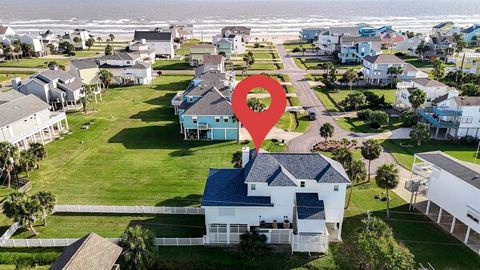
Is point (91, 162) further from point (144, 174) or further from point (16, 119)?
point (16, 119)

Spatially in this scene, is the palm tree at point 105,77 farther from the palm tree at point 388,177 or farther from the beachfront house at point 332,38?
the beachfront house at point 332,38

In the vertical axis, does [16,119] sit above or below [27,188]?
above

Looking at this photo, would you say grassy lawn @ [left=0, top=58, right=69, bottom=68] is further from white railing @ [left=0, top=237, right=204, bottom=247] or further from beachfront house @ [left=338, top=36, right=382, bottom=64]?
white railing @ [left=0, top=237, right=204, bottom=247]

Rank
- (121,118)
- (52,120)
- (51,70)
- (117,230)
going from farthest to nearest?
(51,70), (121,118), (52,120), (117,230)

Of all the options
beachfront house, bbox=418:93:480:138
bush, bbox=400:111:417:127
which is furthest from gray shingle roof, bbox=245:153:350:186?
bush, bbox=400:111:417:127

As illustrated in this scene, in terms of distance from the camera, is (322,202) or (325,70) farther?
(325,70)

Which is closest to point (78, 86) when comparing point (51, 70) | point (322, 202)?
point (51, 70)
